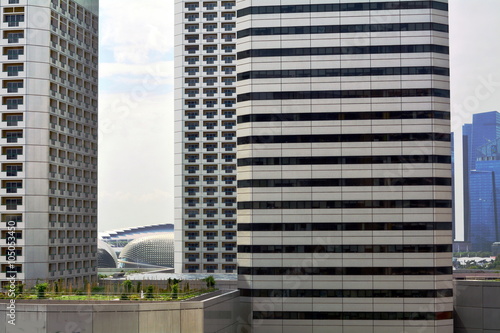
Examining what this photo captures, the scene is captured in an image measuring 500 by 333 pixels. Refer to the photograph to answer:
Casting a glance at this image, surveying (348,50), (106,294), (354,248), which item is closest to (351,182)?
(354,248)

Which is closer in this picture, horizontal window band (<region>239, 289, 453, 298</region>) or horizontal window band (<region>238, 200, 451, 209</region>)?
horizontal window band (<region>239, 289, 453, 298</region>)

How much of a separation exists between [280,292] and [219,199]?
47.8 meters

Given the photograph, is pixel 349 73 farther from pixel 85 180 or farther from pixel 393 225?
pixel 85 180

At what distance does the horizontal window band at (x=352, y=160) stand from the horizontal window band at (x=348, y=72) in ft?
30.6

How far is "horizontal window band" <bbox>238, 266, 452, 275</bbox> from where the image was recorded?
3105 inches

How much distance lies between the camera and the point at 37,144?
87125 millimetres

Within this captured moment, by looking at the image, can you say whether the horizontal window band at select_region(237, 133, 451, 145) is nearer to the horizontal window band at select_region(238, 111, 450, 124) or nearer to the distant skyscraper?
the horizontal window band at select_region(238, 111, 450, 124)

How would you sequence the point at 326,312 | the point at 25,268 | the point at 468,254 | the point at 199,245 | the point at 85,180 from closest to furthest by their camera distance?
the point at 326,312
the point at 25,268
the point at 85,180
the point at 199,245
the point at 468,254

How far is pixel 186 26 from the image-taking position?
415ft

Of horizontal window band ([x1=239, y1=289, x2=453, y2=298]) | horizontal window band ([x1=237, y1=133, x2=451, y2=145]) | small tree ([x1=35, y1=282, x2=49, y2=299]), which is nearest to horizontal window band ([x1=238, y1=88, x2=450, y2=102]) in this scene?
horizontal window band ([x1=237, y1=133, x2=451, y2=145])

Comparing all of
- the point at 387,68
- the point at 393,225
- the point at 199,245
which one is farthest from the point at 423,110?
the point at 199,245

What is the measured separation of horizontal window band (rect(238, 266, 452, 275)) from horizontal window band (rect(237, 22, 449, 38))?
87.3 ft

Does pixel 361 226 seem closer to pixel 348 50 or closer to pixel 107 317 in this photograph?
pixel 348 50

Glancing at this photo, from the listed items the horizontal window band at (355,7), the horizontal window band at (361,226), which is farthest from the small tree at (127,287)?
the horizontal window band at (355,7)
